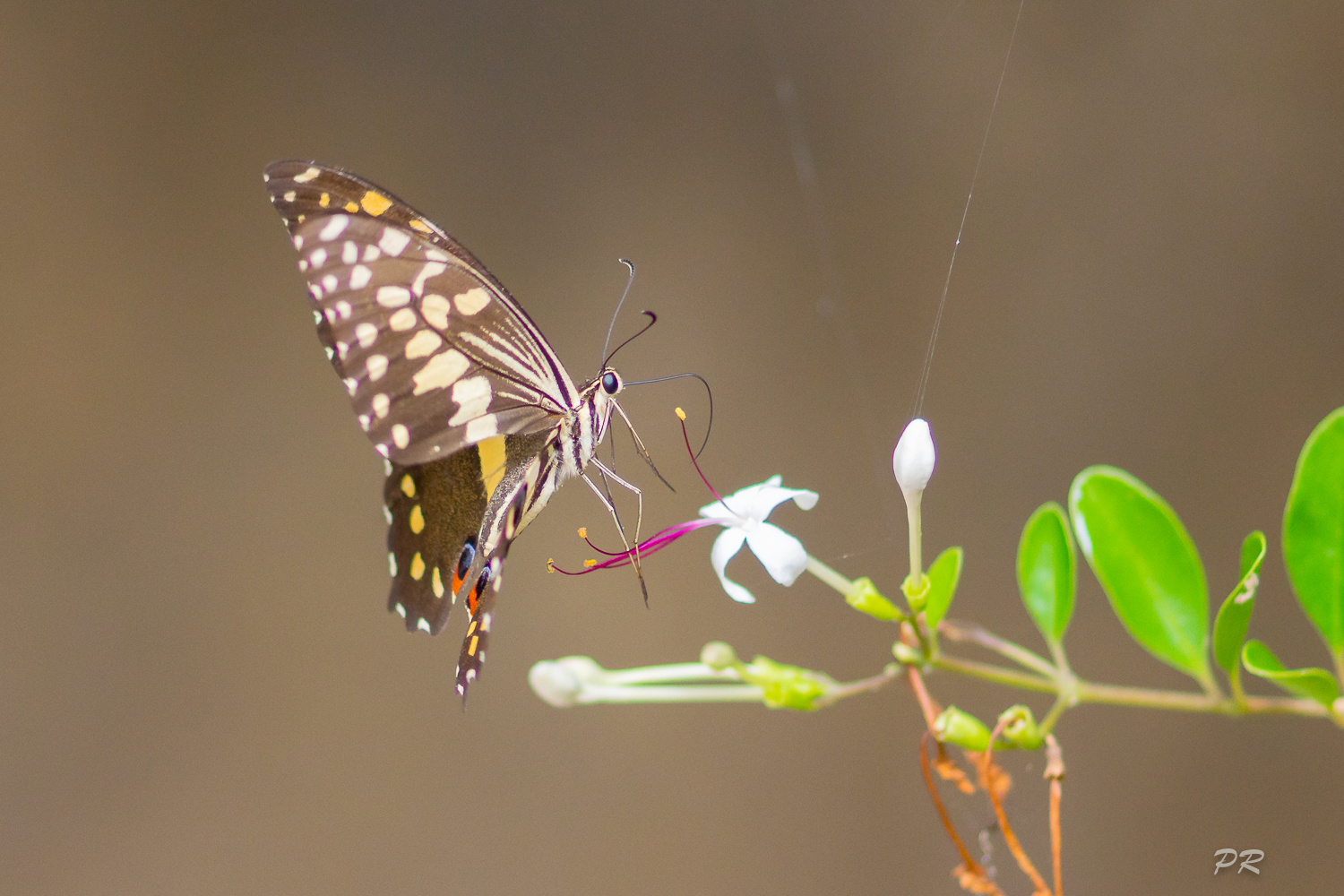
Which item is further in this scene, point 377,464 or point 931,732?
point 377,464

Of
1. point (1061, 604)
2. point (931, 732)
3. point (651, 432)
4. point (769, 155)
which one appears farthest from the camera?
point (651, 432)

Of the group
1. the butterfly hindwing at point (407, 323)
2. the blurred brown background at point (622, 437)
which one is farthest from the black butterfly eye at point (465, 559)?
the blurred brown background at point (622, 437)

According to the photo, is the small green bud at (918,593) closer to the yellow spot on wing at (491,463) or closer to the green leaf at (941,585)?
the green leaf at (941,585)

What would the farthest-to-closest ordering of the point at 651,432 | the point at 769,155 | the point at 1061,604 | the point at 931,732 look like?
the point at 651,432, the point at 769,155, the point at 1061,604, the point at 931,732

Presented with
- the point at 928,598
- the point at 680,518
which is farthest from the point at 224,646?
the point at 928,598

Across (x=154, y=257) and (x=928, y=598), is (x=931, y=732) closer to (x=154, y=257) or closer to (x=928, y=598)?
(x=928, y=598)

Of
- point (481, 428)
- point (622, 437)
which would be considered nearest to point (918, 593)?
point (481, 428)

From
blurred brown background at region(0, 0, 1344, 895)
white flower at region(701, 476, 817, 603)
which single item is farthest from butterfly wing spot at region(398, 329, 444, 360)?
blurred brown background at region(0, 0, 1344, 895)
